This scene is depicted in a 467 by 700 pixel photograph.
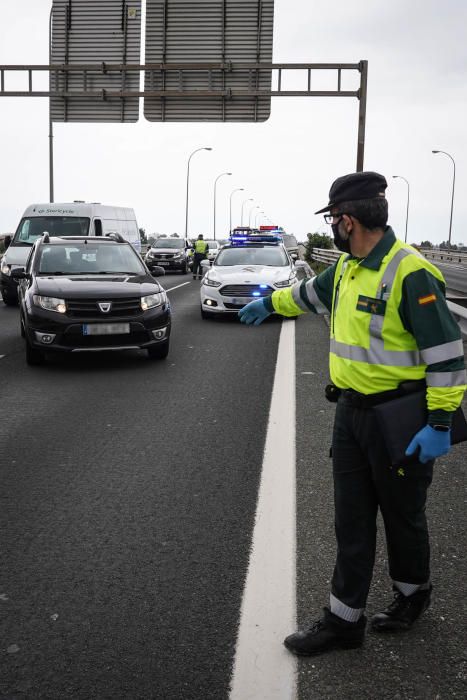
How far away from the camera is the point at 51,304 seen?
390 inches

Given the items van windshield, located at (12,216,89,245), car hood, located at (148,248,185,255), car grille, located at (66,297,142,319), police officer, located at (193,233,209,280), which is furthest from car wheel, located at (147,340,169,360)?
car hood, located at (148,248,185,255)

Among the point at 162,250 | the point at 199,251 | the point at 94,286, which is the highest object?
the point at 94,286

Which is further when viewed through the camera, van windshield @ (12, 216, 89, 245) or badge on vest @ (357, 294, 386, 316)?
van windshield @ (12, 216, 89, 245)

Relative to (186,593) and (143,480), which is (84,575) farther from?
(143,480)

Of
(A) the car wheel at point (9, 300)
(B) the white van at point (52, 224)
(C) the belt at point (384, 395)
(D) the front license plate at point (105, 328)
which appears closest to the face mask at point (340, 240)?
(C) the belt at point (384, 395)

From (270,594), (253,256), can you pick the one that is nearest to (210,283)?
(253,256)

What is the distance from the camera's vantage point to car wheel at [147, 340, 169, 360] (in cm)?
1050

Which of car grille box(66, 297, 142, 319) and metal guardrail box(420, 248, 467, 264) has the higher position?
car grille box(66, 297, 142, 319)

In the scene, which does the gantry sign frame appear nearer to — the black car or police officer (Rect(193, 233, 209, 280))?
police officer (Rect(193, 233, 209, 280))

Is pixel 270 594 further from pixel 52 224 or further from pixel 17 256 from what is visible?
pixel 52 224

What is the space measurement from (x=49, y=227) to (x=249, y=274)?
5.90 m

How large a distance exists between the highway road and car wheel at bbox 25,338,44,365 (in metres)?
2.09

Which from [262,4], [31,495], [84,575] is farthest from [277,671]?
[262,4]

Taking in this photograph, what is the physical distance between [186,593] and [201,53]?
21165 millimetres
